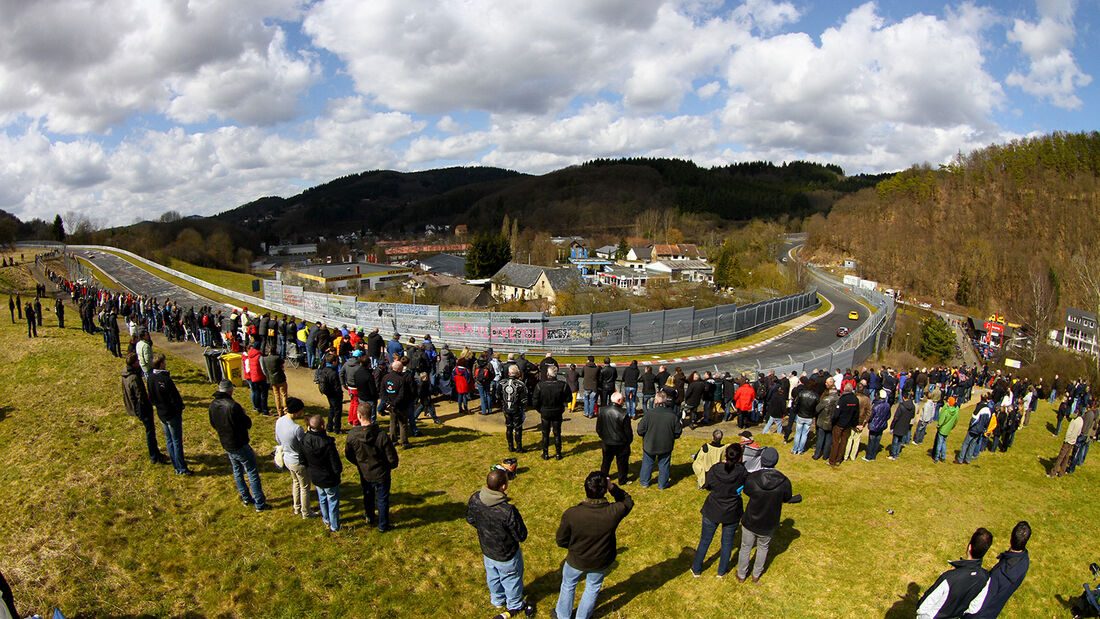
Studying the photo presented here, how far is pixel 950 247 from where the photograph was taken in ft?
276

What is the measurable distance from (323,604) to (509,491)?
3.29 metres

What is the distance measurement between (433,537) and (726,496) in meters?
3.81

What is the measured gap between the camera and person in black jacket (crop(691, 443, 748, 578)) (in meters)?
5.46

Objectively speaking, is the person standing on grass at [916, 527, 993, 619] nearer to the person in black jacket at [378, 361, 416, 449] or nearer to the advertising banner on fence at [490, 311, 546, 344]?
the person in black jacket at [378, 361, 416, 449]

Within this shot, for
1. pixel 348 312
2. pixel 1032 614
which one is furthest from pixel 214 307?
pixel 1032 614

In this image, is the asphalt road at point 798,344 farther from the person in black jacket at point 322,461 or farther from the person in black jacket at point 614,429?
the person in black jacket at point 322,461

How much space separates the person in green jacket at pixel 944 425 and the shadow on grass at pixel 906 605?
5382mm

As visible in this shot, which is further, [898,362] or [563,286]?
[563,286]

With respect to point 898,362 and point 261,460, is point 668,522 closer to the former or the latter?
point 261,460

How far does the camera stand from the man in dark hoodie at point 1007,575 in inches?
168

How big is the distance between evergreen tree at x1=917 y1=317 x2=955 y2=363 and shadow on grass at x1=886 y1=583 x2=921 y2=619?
157 feet

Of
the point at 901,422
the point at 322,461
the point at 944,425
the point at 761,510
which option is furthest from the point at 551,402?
the point at 944,425

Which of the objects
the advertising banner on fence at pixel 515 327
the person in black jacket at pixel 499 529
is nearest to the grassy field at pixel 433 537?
the person in black jacket at pixel 499 529

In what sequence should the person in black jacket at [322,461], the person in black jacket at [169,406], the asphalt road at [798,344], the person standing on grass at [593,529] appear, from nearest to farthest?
the person standing on grass at [593,529] < the person in black jacket at [322,461] < the person in black jacket at [169,406] < the asphalt road at [798,344]
